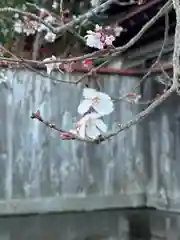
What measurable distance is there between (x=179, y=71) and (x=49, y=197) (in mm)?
3840

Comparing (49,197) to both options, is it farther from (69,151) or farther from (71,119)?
(71,119)

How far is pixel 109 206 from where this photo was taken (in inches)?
212

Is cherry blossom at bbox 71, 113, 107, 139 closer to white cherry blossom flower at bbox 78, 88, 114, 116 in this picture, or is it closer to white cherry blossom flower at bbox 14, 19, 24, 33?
white cherry blossom flower at bbox 78, 88, 114, 116

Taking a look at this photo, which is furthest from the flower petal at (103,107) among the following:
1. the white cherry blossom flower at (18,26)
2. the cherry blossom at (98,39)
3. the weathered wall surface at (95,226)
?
the white cherry blossom flower at (18,26)

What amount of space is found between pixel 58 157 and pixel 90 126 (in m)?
3.55

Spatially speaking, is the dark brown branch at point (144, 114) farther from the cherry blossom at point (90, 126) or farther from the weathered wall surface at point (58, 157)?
the weathered wall surface at point (58, 157)

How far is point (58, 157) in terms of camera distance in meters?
5.20

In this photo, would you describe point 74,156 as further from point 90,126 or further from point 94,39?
point 90,126

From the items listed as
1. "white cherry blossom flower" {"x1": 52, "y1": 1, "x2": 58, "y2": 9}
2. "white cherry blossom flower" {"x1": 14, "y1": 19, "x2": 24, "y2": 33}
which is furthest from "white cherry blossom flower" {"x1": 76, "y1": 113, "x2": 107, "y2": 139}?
"white cherry blossom flower" {"x1": 52, "y1": 1, "x2": 58, "y2": 9}

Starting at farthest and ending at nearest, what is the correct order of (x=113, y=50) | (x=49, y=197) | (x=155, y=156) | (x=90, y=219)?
(x=155, y=156) → (x=49, y=197) → (x=90, y=219) → (x=113, y=50)

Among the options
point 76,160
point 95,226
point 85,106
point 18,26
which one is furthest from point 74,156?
point 85,106

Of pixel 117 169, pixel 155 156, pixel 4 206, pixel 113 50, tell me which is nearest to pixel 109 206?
pixel 117 169

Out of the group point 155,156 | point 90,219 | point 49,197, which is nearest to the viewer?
point 90,219

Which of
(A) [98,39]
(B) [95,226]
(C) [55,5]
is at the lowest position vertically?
(B) [95,226]
